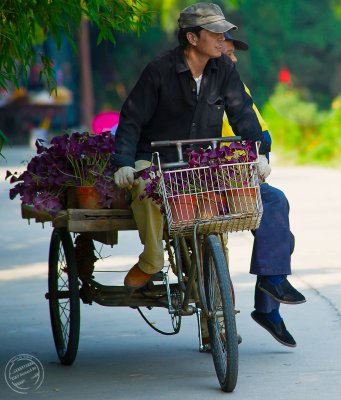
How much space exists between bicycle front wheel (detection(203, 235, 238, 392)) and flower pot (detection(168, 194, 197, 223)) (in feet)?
0.64

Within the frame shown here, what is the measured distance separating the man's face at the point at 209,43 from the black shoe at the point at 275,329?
1.44m

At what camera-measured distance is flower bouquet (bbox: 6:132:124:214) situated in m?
6.54

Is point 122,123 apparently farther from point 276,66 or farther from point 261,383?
point 276,66

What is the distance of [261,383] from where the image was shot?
6.18m

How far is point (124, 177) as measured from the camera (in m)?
6.13

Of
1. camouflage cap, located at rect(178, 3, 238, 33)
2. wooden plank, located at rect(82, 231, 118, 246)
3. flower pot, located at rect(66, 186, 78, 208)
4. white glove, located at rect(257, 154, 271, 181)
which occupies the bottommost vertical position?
wooden plank, located at rect(82, 231, 118, 246)

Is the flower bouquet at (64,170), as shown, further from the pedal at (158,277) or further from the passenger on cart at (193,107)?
the pedal at (158,277)

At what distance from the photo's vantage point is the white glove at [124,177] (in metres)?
6.13

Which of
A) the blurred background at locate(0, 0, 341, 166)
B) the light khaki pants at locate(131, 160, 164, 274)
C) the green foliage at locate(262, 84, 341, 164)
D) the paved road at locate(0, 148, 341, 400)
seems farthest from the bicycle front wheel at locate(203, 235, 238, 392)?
the blurred background at locate(0, 0, 341, 166)

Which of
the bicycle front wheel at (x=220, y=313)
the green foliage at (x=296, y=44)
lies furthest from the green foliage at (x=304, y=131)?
the green foliage at (x=296, y=44)

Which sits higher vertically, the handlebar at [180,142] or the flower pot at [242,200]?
the handlebar at [180,142]

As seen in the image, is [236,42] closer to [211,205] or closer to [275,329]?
[211,205]

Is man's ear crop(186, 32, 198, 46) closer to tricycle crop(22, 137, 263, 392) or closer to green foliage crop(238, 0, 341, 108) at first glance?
tricycle crop(22, 137, 263, 392)

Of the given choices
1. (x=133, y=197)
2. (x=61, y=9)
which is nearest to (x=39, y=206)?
(x=133, y=197)
